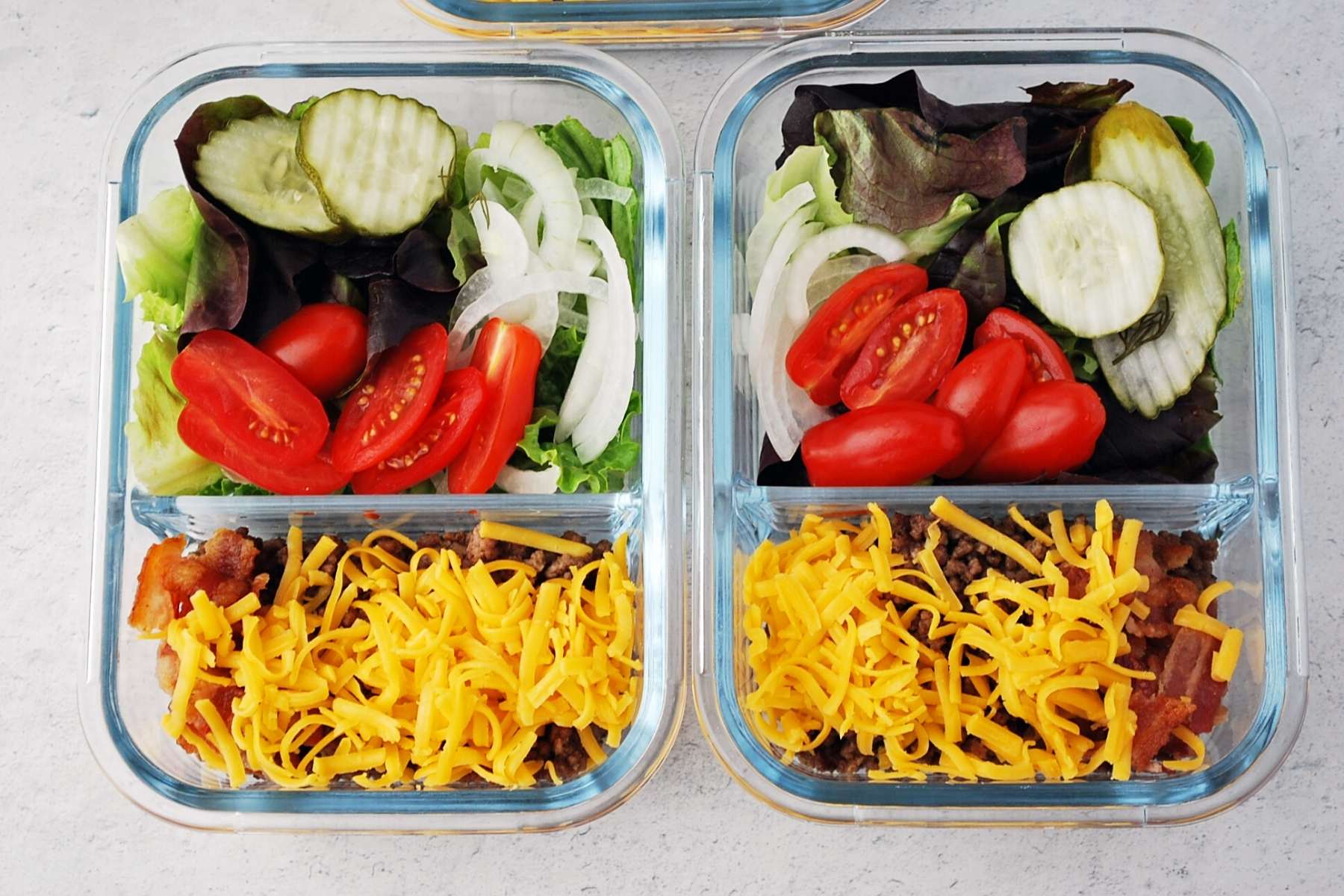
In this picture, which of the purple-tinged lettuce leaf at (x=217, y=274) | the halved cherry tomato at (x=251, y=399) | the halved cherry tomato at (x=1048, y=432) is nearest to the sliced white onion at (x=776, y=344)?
the halved cherry tomato at (x=1048, y=432)

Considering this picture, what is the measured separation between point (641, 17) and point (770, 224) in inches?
17.9

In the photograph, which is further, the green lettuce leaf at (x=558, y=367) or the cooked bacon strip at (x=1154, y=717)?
the green lettuce leaf at (x=558, y=367)

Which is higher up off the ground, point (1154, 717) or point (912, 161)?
point (912, 161)

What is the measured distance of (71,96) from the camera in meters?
2.04

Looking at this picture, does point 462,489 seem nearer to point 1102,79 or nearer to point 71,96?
point 71,96

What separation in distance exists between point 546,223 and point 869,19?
72 centimetres

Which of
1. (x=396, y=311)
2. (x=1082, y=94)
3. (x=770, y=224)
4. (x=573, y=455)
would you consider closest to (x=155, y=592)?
(x=396, y=311)

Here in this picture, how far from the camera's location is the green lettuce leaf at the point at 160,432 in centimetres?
172

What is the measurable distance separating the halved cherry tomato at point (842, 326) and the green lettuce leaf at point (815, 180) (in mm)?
113

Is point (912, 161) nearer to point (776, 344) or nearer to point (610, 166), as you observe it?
point (776, 344)

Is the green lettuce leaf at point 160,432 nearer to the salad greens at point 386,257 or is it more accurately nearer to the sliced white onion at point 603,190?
the salad greens at point 386,257

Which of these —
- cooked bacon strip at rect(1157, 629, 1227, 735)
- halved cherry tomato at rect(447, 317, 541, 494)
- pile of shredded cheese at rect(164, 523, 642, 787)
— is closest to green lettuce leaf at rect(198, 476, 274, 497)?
pile of shredded cheese at rect(164, 523, 642, 787)

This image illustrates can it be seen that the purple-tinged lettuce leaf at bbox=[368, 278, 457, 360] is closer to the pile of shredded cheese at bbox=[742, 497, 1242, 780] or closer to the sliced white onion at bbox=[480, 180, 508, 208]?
the sliced white onion at bbox=[480, 180, 508, 208]

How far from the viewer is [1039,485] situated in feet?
5.40
